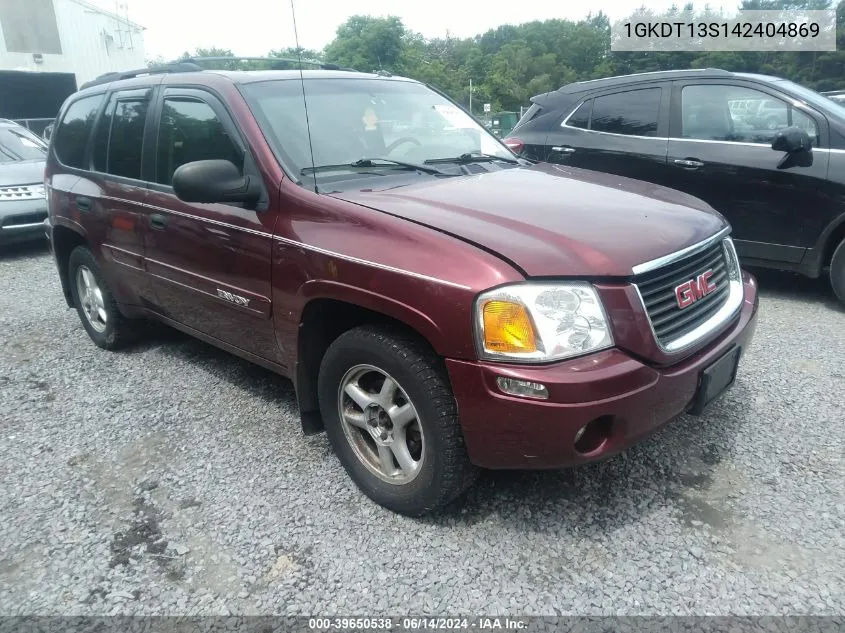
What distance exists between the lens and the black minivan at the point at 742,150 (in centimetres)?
477

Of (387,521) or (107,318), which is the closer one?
(387,521)

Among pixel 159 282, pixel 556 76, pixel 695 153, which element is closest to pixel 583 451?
pixel 159 282

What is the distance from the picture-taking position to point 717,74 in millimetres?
5277

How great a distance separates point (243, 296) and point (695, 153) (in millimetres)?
4069

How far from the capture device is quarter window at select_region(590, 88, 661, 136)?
18.4ft

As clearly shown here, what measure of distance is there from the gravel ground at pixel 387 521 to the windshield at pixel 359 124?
1435 millimetres

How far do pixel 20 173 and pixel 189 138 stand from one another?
642cm

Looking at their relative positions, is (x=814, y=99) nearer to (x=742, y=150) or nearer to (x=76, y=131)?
(x=742, y=150)

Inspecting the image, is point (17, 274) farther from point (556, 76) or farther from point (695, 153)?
point (556, 76)

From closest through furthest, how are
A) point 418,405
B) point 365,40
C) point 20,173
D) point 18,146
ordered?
Answer: point 418,405 → point 365,40 → point 20,173 → point 18,146

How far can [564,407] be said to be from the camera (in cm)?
203

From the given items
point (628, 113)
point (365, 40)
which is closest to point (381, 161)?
point (365, 40)

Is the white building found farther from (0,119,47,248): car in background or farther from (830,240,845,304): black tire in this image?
(830,240,845,304): black tire

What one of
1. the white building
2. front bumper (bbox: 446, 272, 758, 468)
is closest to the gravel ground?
front bumper (bbox: 446, 272, 758, 468)
